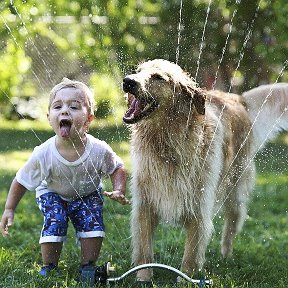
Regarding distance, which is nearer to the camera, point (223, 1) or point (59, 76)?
point (223, 1)

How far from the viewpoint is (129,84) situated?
370cm

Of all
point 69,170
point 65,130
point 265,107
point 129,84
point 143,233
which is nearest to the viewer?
point 129,84

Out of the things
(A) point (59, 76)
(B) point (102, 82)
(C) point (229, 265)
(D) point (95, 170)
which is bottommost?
(C) point (229, 265)

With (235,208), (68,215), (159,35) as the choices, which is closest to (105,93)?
(159,35)

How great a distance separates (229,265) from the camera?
462 cm

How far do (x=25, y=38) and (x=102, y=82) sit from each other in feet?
6.91

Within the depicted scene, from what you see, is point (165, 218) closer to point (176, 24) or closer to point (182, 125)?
point (182, 125)

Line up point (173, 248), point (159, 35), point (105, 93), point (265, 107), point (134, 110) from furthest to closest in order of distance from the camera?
point (159, 35) → point (105, 93) → point (265, 107) → point (173, 248) → point (134, 110)

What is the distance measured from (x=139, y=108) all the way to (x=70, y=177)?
0.56 metres

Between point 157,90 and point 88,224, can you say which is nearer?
point 157,90

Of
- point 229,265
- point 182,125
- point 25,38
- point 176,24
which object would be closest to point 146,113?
point 182,125

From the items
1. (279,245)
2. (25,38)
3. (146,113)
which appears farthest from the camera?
(25,38)

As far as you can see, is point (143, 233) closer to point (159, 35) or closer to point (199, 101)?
point (199, 101)

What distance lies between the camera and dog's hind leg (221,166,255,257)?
5.01m
